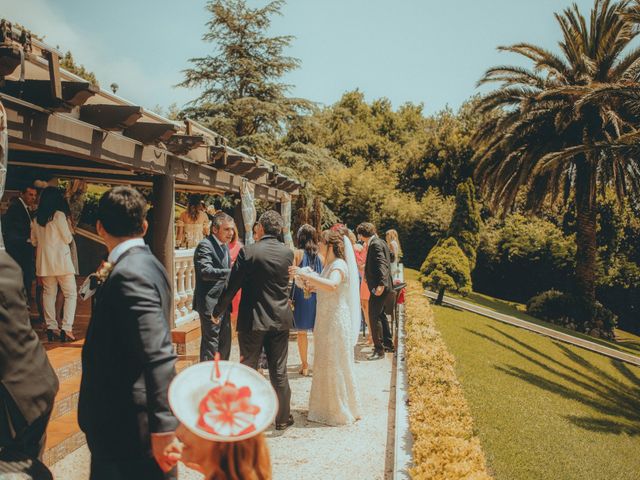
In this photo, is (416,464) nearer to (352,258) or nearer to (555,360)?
(352,258)

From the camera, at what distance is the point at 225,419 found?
1602 mm

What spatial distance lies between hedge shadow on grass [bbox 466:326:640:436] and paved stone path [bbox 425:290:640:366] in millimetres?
1047

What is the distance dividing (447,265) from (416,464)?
11.8 metres

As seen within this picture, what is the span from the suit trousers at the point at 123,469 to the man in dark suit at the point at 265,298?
2.24m

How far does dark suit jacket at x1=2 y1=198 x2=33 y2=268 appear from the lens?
6051 millimetres

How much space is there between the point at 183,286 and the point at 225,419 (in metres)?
6.30

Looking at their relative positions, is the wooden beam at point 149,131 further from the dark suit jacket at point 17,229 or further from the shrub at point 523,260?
the shrub at point 523,260

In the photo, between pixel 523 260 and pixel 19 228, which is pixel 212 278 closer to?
pixel 19 228

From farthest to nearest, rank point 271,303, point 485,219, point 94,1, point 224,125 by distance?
point 485,219 → point 224,125 → point 94,1 → point 271,303

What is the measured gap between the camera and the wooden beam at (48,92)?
3.97m

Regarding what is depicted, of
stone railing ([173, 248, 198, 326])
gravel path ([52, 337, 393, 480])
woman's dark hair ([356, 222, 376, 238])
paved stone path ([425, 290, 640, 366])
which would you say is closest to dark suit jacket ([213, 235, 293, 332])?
gravel path ([52, 337, 393, 480])

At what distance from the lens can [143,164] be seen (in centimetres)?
598

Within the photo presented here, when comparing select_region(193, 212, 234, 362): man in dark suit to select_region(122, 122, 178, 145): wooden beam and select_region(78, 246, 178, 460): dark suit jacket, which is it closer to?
select_region(122, 122, 178, 145): wooden beam

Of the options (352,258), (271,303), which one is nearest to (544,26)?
(352,258)
